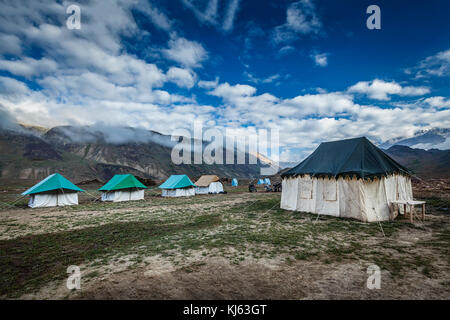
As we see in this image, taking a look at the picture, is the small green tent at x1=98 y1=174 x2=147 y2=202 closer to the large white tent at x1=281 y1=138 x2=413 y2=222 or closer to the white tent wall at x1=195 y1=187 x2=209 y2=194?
the white tent wall at x1=195 y1=187 x2=209 y2=194

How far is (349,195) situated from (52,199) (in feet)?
73.7

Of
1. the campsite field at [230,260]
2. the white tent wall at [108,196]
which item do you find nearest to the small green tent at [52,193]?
the white tent wall at [108,196]

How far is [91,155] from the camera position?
126 meters

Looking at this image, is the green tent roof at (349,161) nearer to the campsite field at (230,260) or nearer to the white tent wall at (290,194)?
the white tent wall at (290,194)

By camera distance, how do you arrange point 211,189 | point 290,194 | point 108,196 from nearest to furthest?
point 290,194 → point 108,196 → point 211,189

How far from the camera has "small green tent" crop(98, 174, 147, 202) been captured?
2031 cm

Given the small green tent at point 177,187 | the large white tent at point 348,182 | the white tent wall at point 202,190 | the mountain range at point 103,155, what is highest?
the mountain range at point 103,155

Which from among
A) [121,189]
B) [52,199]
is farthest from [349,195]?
[52,199]

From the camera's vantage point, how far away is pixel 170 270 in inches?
174

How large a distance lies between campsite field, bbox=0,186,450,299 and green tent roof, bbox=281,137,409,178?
2489 millimetres

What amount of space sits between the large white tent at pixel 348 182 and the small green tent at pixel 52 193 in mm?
18387

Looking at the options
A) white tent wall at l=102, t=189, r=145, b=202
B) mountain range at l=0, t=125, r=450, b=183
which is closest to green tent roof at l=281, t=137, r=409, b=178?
white tent wall at l=102, t=189, r=145, b=202

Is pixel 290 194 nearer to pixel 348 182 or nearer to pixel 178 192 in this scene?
pixel 348 182

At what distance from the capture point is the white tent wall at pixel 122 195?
2044 centimetres
